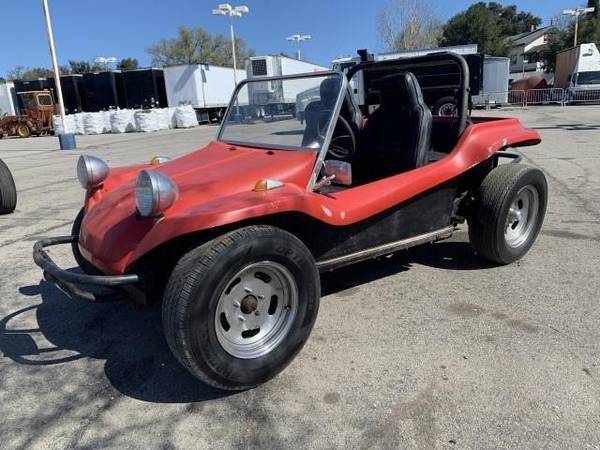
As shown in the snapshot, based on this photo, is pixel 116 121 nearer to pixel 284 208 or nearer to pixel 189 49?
pixel 284 208

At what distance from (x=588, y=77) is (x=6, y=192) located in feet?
102

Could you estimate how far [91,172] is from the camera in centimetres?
349

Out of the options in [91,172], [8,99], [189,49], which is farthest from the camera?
[189,49]

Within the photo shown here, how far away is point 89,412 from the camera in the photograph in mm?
2408

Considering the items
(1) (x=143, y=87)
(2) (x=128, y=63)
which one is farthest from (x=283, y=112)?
(2) (x=128, y=63)

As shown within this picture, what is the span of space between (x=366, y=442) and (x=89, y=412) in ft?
4.35

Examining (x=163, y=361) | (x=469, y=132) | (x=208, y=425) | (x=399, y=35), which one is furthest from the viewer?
(x=399, y=35)

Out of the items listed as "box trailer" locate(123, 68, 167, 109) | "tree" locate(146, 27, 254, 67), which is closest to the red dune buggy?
"box trailer" locate(123, 68, 167, 109)

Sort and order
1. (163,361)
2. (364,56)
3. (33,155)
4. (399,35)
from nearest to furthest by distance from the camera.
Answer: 1. (163,361)
2. (364,56)
3. (33,155)
4. (399,35)

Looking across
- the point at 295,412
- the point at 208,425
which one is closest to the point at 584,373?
the point at 295,412

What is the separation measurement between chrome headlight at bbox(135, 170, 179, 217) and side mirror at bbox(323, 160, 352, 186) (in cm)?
105

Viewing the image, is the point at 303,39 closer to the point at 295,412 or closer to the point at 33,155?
the point at 33,155

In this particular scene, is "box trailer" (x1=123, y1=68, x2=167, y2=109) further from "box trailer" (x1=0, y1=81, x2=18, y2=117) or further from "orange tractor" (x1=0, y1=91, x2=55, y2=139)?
"box trailer" (x1=0, y1=81, x2=18, y2=117)

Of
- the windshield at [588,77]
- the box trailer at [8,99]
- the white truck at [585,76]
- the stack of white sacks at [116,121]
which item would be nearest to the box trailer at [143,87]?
the stack of white sacks at [116,121]
